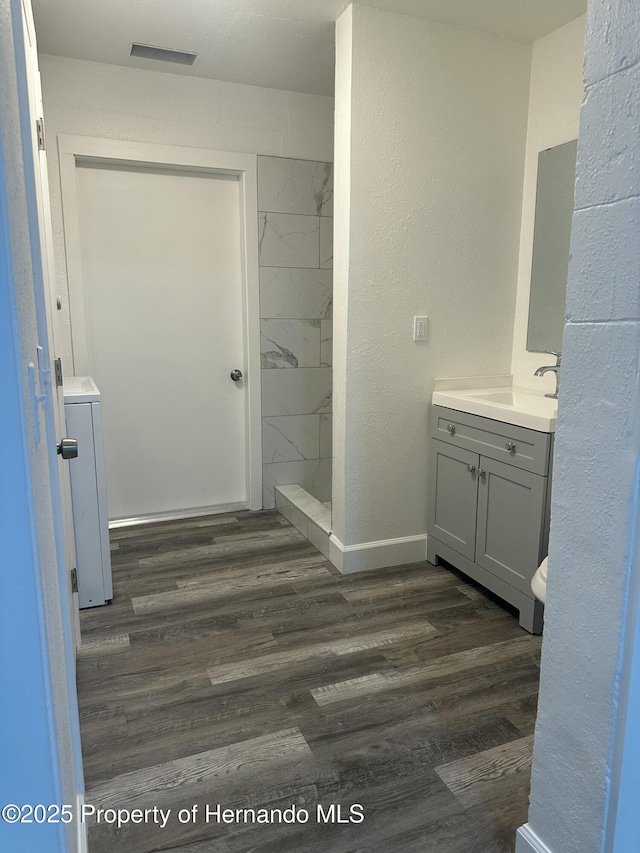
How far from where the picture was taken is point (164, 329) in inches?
140

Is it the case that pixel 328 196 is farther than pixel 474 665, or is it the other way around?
pixel 328 196

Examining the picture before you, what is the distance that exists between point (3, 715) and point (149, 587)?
2143 millimetres

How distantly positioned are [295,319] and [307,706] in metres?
2.40

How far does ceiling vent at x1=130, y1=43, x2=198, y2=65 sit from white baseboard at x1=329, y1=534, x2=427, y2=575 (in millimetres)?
2524

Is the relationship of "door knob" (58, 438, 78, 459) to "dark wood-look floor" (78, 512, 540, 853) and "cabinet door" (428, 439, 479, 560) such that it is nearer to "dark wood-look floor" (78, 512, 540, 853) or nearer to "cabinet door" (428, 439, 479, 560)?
"dark wood-look floor" (78, 512, 540, 853)

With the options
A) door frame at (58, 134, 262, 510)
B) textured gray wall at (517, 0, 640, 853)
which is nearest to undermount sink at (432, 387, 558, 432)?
textured gray wall at (517, 0, 640, 853)

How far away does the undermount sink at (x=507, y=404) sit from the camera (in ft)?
7.55

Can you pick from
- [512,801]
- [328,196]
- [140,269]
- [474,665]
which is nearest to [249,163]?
[328,196]

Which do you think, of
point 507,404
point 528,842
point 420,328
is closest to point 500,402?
point 507,404

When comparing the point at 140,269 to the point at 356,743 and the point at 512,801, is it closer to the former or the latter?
the point at 356,743

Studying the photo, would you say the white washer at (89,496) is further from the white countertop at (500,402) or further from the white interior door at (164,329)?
the white countertop at (500,402)

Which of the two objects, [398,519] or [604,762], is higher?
[604,762]

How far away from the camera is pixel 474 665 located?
219 cm

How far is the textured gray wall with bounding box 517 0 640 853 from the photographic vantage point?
1023mm
